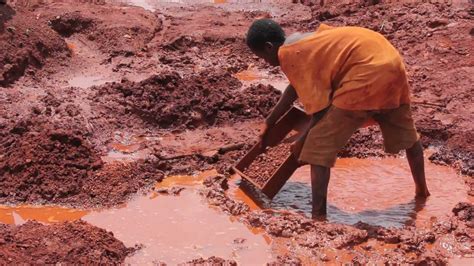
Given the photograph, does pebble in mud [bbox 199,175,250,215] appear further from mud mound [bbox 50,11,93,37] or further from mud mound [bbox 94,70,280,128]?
mud mound [bbox 50,11,93,37]

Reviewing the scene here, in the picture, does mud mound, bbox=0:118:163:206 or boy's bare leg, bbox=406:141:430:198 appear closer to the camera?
boy's bare leg, bbox=406:141:430:198

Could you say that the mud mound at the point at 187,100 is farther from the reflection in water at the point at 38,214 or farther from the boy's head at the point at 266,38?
the boy's head at the point at 266,38

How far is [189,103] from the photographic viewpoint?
7188 mm

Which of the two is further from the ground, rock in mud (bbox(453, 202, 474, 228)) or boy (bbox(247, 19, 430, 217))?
boy (bbox(247, 19, 430, 217))

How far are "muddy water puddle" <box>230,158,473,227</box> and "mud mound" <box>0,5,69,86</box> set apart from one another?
12.5ft

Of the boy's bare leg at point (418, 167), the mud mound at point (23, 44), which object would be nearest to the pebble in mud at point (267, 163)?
the boy's bare leg at point (418, 167)

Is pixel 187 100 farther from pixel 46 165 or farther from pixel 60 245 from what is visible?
pixel 60 245

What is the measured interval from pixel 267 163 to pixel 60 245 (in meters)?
2.06

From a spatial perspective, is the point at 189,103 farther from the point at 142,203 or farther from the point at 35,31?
the point at 35,31

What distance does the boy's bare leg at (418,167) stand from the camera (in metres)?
5.23

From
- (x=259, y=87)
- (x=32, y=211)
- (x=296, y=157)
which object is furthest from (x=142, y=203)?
(x=259, y=87)

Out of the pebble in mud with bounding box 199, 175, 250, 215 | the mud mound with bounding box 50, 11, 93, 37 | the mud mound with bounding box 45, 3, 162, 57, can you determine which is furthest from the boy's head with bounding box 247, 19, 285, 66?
the mud mound with bounding box 50, 11, 93, 37

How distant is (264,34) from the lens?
4.71 meters

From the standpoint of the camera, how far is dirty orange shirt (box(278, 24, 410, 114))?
15.1ft
